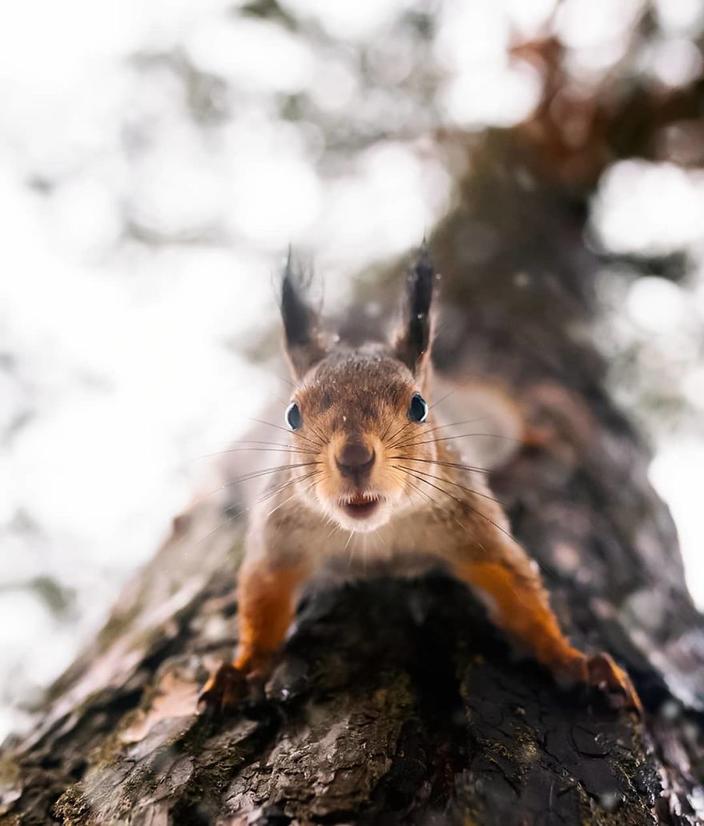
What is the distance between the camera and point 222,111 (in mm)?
3518

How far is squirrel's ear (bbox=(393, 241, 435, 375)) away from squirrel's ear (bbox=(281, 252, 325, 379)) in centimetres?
26

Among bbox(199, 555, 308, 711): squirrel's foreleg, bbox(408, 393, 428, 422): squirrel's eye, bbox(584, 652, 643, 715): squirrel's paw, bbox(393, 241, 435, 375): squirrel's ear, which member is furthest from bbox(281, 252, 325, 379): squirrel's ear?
bbox(584, 652, 643, 715): squirrel's paw

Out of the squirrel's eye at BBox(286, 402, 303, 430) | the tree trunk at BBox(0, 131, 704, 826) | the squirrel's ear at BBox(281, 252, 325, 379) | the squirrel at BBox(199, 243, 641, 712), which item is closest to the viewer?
the tree trunk at BBox(0, 131, 704, 826)

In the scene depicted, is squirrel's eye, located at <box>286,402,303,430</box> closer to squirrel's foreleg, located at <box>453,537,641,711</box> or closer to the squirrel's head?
the squirrel's head

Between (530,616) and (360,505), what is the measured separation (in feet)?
1.93

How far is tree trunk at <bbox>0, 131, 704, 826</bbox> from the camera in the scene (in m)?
1.29

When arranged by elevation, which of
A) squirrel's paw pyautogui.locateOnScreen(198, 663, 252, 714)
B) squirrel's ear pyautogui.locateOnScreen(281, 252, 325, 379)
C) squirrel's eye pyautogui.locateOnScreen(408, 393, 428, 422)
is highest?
squirrel's ear pyautogui.locateOnScreen(281, 252, 325, 379)

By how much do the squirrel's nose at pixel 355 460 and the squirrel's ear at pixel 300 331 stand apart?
0.54 metres

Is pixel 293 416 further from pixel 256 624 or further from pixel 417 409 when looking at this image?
pixel 256 624

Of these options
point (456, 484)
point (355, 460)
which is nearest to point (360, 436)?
point (355, 460)

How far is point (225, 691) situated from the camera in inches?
63.9

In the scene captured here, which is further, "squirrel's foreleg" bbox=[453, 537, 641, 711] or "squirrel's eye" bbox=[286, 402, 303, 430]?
"squirrel's eye" bbox=[286, 402, 303, 430]

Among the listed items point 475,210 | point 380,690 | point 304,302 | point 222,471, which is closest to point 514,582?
point 380,690

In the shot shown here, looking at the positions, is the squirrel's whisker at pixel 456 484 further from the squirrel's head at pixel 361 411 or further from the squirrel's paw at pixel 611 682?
the squirrel's paw at pixel 611 682
